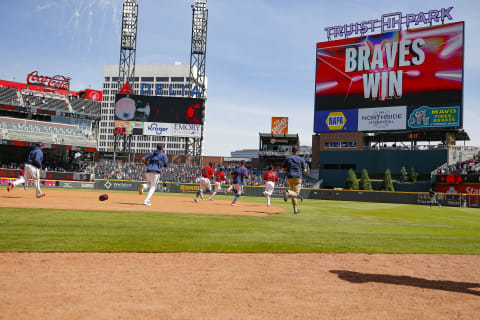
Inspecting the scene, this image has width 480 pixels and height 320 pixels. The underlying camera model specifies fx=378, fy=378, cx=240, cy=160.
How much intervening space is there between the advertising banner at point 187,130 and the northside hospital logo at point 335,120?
17868 mm

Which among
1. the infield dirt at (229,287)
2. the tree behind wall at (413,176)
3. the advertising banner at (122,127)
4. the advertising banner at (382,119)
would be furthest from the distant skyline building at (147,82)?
the infield dirt at (229,287)

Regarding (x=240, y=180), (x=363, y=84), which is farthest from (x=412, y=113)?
(x=240, y=180)

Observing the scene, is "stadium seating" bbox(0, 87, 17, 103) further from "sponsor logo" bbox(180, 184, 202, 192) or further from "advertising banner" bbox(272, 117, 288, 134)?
"advertising banner" bbox(272, 117, 288, 134)

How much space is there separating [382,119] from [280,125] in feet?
61.0

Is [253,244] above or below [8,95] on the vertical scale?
below

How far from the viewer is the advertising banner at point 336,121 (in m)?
50.3

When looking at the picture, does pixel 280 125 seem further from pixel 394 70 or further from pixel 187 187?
pixel 187 187

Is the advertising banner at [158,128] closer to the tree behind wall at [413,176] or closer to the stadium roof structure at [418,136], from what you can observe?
the stadium roof structure at [418,136]

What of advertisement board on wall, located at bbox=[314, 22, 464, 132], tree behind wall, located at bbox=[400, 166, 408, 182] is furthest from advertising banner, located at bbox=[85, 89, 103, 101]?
tree behind wall, located at bbox=[400, 166, 408, 182]

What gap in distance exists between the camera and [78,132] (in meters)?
56.7

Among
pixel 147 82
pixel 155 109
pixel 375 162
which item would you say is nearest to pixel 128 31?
pixel 155 109

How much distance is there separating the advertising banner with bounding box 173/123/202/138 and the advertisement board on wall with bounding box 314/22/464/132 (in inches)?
649

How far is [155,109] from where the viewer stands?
52406mm

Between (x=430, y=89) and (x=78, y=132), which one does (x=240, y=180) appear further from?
(x=78, y=132)
